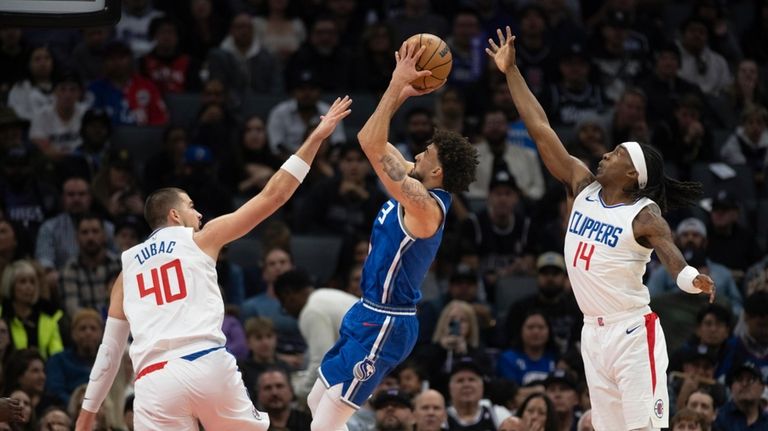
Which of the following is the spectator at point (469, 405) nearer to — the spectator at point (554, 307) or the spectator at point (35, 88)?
the spectator at point (554, 307)

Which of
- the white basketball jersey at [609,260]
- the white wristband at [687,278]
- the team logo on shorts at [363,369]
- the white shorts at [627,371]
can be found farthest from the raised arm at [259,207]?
the white wristband at [687,278]

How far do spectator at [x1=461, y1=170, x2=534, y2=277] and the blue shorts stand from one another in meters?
6.45

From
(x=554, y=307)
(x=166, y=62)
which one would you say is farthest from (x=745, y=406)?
(x=166, y=62)

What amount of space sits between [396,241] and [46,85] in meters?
9.02

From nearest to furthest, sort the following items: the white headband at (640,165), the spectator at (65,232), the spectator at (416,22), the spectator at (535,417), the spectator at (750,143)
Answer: the white headband at (640,165) < the spectator at (535,417) < the spectator at (65,232) < the spectator at (750,143) < the spectator at (416,22)

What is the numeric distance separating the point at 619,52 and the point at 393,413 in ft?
27.2

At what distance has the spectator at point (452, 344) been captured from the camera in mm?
15070

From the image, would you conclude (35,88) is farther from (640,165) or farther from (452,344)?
(640,165)

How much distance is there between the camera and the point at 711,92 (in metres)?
20.3

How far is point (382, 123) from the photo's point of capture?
1030 cm

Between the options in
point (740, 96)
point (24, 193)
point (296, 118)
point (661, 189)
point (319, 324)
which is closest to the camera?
point (661, 189)

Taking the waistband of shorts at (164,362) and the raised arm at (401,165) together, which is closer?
the waistband of shorts at (164,362)

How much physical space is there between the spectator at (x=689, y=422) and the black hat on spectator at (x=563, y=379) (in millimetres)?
1656

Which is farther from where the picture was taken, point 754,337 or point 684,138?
point 684,138
